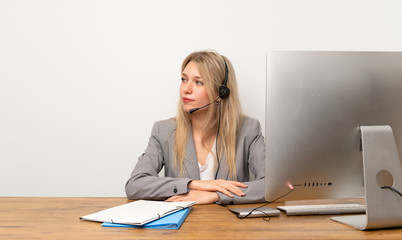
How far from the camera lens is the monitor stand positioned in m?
0.96

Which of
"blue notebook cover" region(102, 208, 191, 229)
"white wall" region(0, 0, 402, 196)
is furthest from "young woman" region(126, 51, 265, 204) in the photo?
"blue notebook cover" region(102, 208, 191, 229)

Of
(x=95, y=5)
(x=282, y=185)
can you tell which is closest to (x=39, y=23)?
(x=95, y=5)

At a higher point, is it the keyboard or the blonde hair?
the blonde hair

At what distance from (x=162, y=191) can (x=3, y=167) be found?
1351 millimetres

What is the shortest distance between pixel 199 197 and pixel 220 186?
0.35ft

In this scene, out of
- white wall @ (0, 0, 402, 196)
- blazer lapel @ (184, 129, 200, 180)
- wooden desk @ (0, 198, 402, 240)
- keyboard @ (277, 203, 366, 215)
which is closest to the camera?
wooden desk @ (0, 198, 402, 240)

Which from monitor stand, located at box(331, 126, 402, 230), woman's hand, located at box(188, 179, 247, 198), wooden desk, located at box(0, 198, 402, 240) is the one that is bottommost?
woman's hand, located at box(188, 179, 247, 198)

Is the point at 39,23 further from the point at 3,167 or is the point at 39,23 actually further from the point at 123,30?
the point at 3,167

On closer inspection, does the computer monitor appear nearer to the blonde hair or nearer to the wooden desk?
the wooden desk

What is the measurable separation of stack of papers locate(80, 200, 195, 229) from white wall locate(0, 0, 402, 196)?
3.66 feet

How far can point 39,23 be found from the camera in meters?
2.24

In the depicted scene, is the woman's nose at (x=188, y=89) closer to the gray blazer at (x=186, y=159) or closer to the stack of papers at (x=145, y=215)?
the gray blazer at (x=186, y=159)

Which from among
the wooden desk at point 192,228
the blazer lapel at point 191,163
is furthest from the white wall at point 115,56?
the wooden desk at point 192,228

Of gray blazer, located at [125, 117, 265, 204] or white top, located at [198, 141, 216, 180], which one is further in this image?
white top, located at [198, 141, 216, 180]
